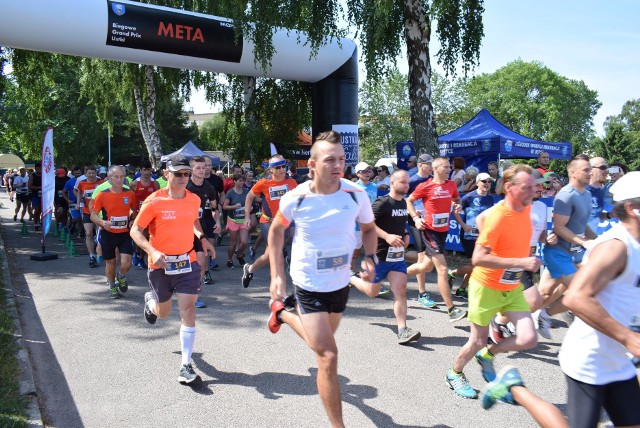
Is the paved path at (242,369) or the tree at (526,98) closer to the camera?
the paved path at (242,369)

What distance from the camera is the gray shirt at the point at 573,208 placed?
5727 mm

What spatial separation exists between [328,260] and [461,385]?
167cm

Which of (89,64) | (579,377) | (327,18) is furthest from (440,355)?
(89,64)

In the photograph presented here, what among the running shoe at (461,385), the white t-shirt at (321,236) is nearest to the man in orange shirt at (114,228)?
the white t-shirt at (321,236)

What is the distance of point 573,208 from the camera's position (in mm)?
5746

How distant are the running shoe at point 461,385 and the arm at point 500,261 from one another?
100 centimetres

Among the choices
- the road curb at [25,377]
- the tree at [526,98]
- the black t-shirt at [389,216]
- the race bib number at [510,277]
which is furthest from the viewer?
the tree at [526,98]

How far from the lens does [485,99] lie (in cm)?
7244

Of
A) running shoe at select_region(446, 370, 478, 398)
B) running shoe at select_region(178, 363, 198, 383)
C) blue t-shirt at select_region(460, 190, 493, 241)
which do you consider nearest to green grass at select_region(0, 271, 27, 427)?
running shoe at select_region(178, 363, 198, 383)

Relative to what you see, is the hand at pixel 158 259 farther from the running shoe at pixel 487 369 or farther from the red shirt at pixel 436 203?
the red shirt at pixel 436 203

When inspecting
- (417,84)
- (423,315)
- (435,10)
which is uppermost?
(435,10)

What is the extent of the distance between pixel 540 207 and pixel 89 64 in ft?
61.5

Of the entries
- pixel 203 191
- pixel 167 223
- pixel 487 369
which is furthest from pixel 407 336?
pixel 203 191

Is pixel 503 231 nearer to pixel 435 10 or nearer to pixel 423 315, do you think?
pixel 423 315
